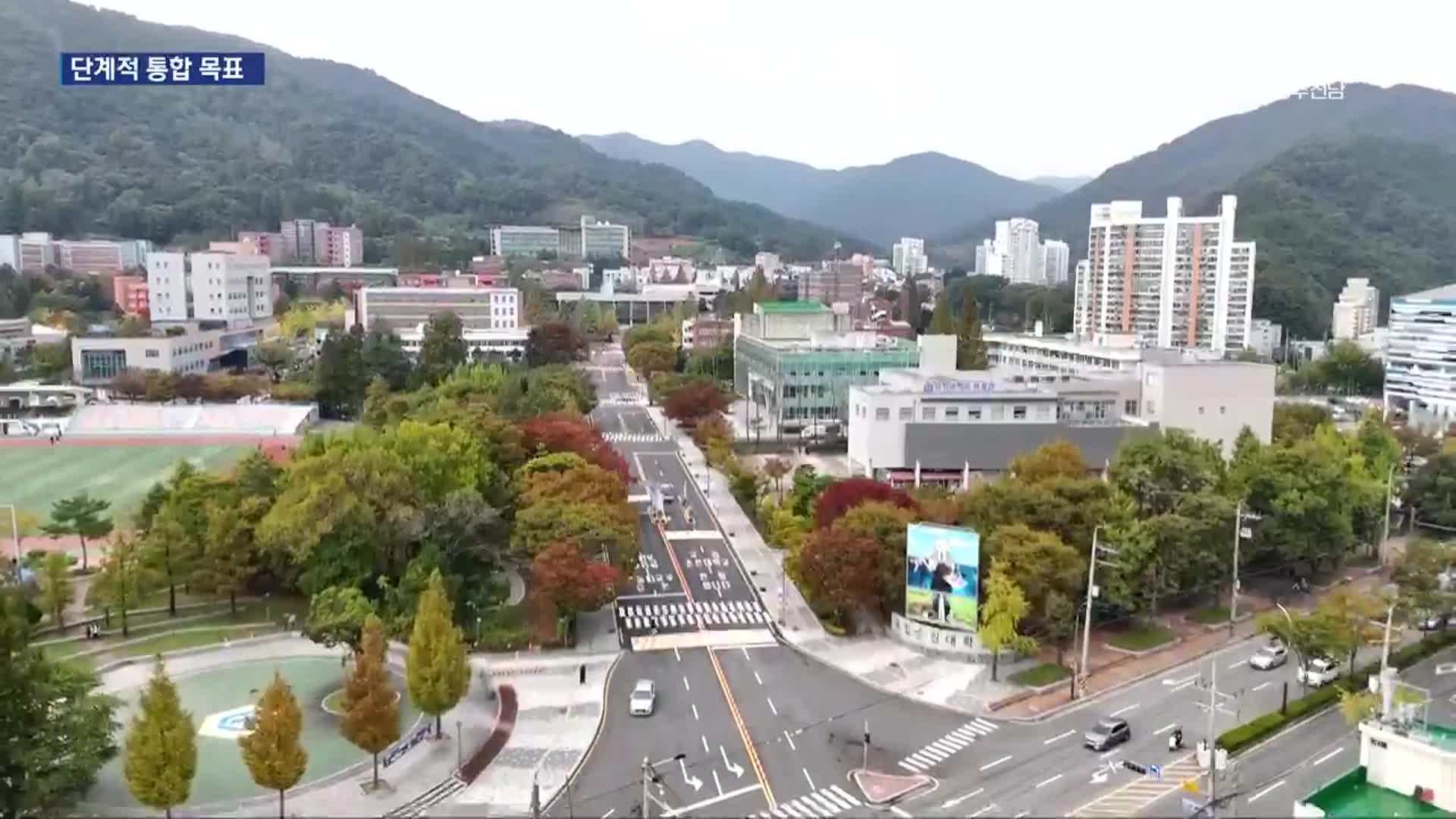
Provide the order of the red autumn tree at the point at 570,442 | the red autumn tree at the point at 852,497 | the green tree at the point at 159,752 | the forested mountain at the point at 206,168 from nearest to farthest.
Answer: the green tree at the point at 159,752 < the red autumn tree at the point at 852,497 < the red autumn tree at the point at 570,442 < the forested mountain at the point at 206,168

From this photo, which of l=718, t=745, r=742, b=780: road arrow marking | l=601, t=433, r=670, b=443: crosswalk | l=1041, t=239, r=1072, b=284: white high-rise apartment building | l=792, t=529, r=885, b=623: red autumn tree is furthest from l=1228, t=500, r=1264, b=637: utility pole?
l=1041, t=239, r=1072, b=284: white high-rise apartment building

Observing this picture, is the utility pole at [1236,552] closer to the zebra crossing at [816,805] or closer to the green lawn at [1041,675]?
the green lawn at [1041,675]

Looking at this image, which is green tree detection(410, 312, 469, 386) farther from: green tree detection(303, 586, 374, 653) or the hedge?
the hedge

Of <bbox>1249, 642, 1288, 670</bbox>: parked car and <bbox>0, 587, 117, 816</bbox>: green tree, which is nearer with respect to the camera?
<bbox>0, 587, 117, 816</bbox>: green tree

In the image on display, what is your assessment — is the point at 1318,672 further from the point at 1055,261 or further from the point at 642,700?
the point at 1055,261

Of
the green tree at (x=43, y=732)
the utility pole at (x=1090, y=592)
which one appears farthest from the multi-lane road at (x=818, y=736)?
the green tree at (x=43, y=732)

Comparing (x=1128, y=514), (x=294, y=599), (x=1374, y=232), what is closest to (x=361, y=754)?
(x=294, y=599)
